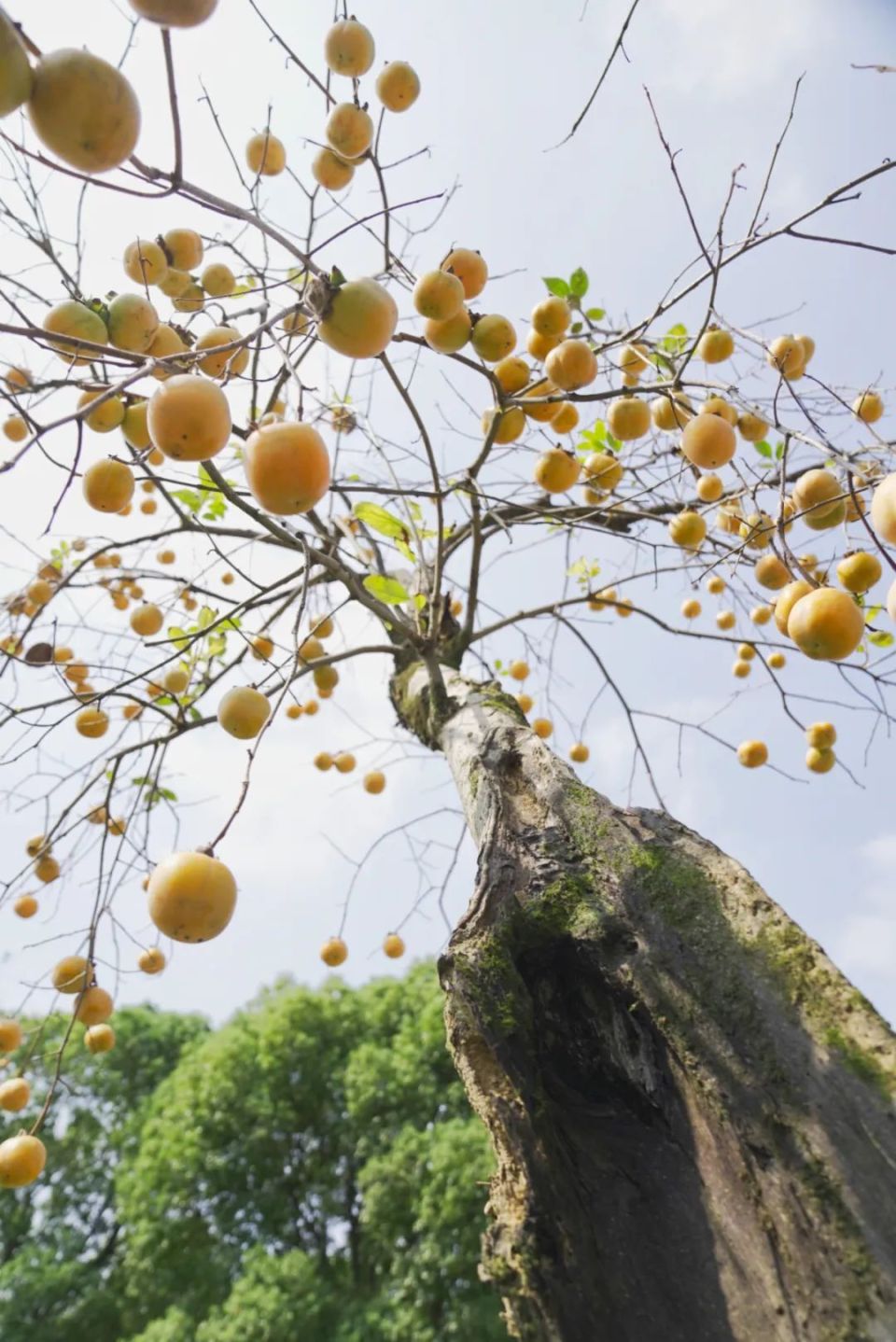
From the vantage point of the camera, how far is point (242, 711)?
1562 mm

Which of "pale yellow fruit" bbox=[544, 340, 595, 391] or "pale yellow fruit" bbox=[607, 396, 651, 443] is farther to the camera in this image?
"pale yellow fruit" bbox=[607, 396, 651, 443]

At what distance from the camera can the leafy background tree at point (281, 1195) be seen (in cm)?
704

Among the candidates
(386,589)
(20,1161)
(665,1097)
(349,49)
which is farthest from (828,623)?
(20,1161)

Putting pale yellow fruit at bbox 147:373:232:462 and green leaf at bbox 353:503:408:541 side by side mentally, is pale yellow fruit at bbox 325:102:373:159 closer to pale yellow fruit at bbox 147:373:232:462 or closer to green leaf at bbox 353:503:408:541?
green leaf at bbox 353:503:408:541

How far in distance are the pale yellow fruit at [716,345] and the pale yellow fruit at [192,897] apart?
1826mm

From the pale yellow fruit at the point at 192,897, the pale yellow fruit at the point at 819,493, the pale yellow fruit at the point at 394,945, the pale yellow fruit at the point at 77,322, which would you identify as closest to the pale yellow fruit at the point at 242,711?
the pale yellow fruit at the point at 192,897

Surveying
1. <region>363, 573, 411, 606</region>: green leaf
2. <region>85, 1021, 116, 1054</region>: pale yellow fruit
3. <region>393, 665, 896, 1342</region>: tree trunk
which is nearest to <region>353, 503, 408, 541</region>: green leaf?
<region>363, 573, 411, 606</region>: green leaf

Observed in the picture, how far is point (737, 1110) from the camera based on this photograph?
0.96 metres

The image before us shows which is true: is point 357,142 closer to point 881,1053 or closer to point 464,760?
point 464,760

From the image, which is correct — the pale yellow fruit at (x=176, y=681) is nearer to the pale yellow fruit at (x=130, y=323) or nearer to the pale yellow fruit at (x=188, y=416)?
the pale yellow fruit at (x=130, y=323)

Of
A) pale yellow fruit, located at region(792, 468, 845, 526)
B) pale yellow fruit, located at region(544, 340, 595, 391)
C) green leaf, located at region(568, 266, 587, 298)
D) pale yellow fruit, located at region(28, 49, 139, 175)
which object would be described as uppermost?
green leaf, located at region(568, 266, 587, 298)

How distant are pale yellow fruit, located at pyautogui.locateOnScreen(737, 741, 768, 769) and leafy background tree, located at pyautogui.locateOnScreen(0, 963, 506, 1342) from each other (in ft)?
18.4

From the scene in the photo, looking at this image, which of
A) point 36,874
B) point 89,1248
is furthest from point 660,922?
point 89,1248

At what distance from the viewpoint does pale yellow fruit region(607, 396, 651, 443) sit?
2.22 metres
